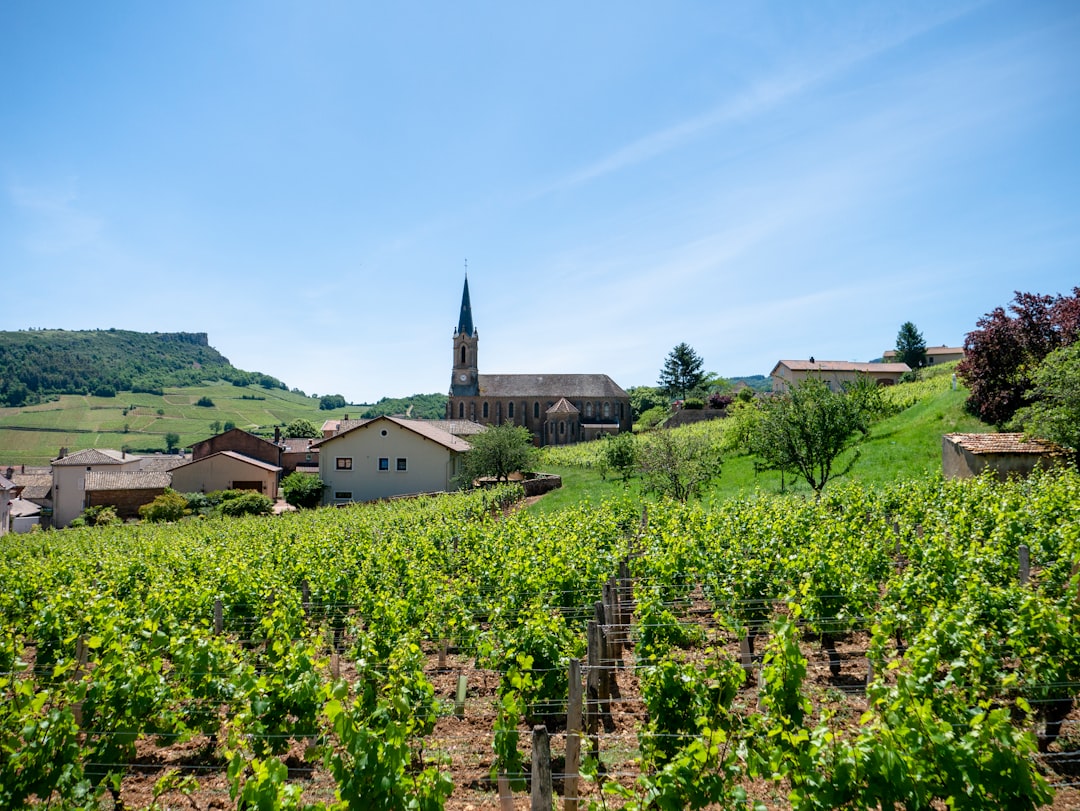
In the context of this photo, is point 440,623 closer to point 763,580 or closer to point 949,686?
point 763,580

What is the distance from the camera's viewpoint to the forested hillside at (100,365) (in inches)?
5128

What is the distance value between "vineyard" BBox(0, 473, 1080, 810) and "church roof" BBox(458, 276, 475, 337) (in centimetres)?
6456

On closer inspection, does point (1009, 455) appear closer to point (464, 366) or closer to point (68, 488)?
point (68, 488)

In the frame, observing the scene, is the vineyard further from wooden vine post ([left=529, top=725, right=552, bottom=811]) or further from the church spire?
the church spire

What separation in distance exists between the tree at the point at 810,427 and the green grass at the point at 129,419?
70.2 m

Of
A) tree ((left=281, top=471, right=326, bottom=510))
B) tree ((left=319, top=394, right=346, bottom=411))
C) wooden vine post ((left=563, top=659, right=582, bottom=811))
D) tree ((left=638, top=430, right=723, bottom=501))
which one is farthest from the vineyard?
tree ((left=319, top=394, right=346, bottom=411))

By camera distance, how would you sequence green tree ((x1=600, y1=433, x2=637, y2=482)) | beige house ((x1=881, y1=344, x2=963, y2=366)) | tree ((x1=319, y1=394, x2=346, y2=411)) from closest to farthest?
green tree ((x1=600, y1=433, x2=637, y2=482)), beige house ((x1=881, y1=344, x2=963, y2=366)), tree ((x1=319, y1=394, x2=346, y2=411))

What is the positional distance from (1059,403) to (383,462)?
30.9 metres

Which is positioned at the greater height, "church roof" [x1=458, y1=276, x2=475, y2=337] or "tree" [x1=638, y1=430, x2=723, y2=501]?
"church roof" [x1=458, y1=276, x2=475, y2=337]

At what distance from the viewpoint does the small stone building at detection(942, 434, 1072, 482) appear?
16016 millimetres

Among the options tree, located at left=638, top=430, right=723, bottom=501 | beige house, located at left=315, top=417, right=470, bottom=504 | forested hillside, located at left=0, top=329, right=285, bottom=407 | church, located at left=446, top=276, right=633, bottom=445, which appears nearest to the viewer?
tree, located at left=638, top=430, right=723, bottom=501

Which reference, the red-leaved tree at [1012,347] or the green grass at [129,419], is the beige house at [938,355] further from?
the green grass at [129,419]

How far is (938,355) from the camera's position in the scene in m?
84.0

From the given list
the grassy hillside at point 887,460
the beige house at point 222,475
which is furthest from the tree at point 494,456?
the beige house at point 222,475
